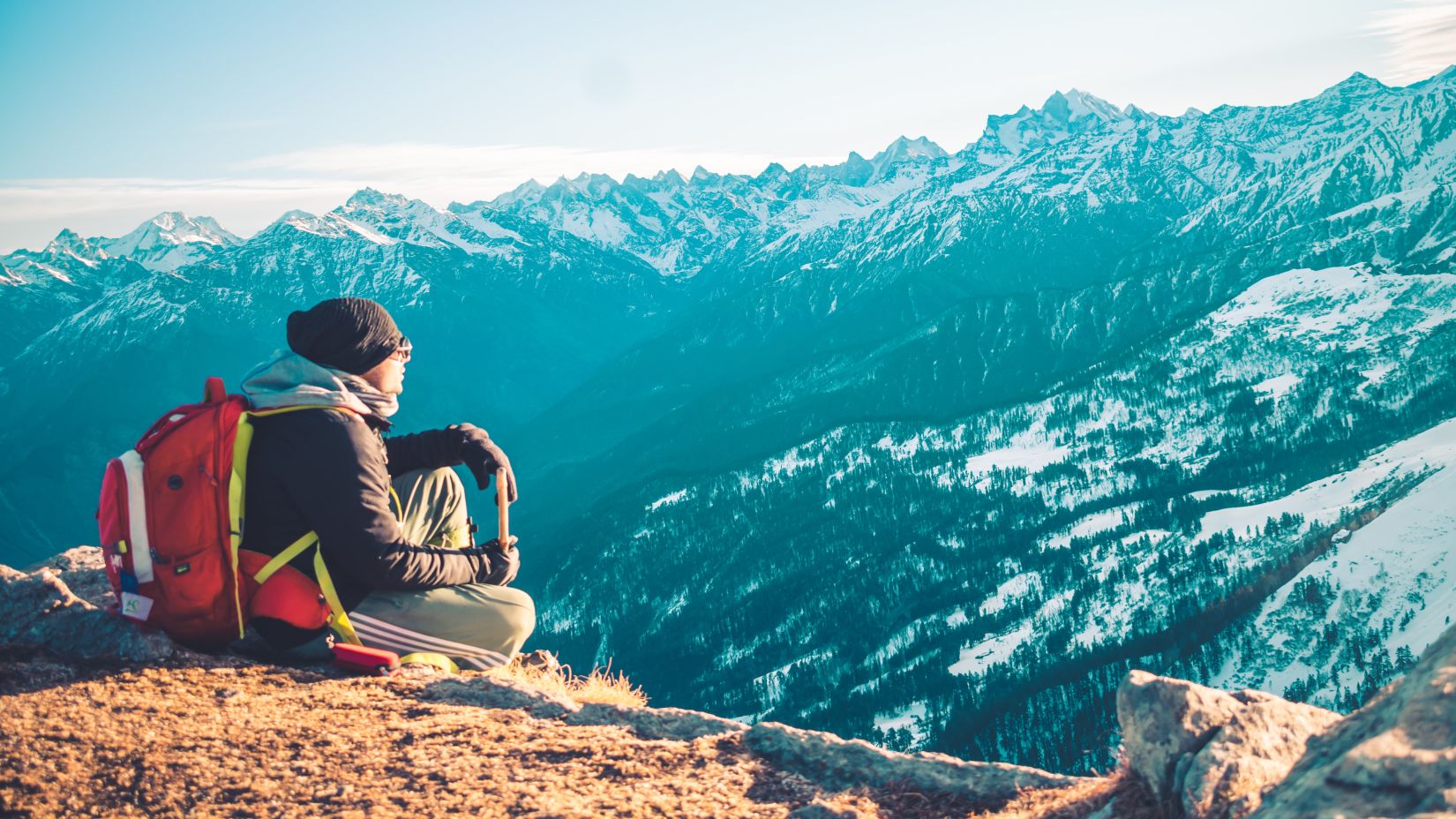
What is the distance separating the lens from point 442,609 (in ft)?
29.7

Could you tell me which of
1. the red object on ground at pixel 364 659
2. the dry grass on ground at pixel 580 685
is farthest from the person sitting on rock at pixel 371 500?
the dry grass on ground at pixel 580 685

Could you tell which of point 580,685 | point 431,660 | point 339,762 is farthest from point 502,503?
point 339,762

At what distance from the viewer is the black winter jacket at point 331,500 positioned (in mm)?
7672

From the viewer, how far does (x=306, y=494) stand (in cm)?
769

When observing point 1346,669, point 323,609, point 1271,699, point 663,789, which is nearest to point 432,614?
point 323,609

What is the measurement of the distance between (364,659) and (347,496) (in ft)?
6.52

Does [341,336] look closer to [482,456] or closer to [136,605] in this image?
[482,456]

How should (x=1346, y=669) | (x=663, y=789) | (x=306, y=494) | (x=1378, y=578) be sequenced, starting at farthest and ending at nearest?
1. (x=1378, y=578)
2. (x=1346, y=669)
3. (x=306, y=494)
4. (x=663, y=789)

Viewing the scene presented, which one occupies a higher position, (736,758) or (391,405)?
(391,405)

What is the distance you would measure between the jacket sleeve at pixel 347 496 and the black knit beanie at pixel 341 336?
92 centimetres

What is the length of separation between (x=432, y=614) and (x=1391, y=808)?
25.6 feet

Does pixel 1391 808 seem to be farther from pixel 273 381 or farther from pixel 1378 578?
pixel 1378 578

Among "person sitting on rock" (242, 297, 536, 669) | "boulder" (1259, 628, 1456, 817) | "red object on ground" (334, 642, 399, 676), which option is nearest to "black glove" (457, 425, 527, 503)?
"person sitting on rock" (242, 297, 536, 669)

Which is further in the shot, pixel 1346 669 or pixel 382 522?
pixel 1346 669
